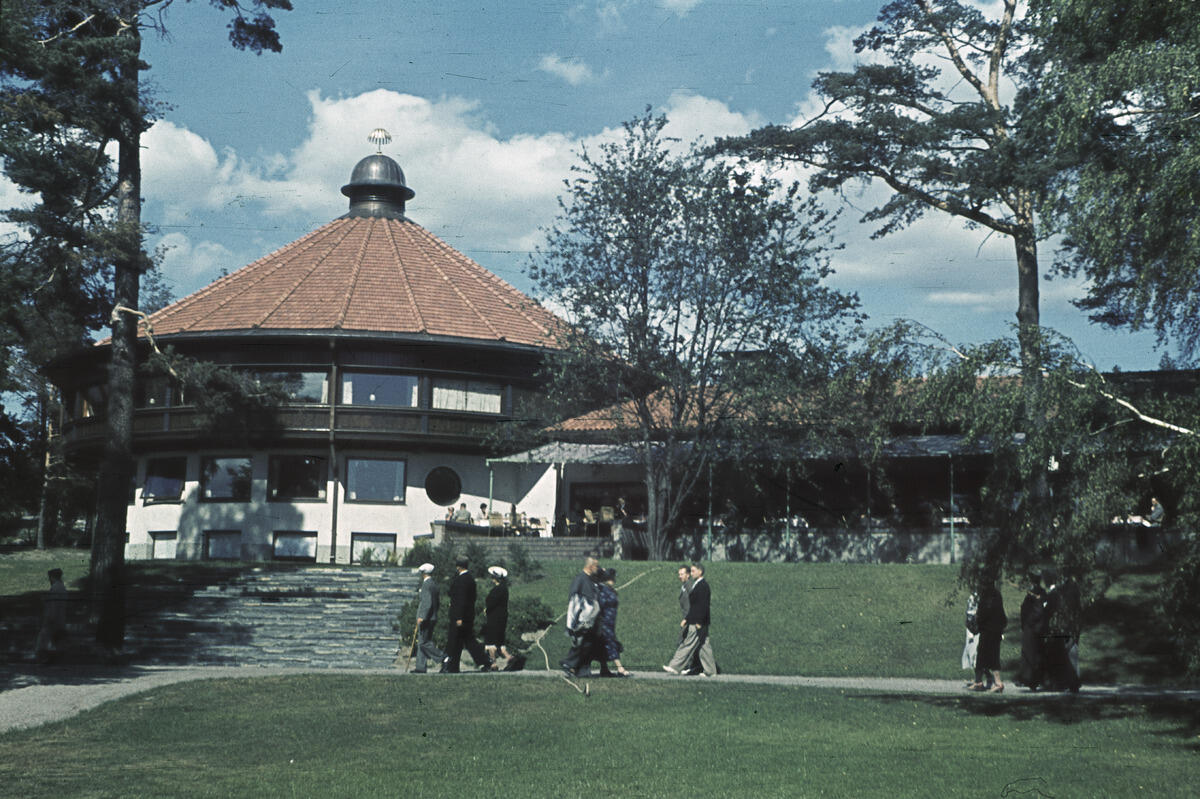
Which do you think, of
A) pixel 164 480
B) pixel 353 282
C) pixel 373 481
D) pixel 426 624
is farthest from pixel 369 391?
pixel 426 624

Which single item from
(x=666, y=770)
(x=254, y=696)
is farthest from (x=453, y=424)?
(x=666, y=770)

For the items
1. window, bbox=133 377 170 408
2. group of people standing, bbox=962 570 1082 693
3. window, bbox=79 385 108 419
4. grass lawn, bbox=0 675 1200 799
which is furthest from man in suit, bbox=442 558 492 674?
window, bbox=79 385 108 419

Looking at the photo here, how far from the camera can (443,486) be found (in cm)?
4238

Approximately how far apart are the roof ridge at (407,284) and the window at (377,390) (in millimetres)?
1913

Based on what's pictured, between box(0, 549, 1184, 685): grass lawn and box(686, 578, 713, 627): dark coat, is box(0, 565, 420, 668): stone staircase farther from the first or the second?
box(686, 578, 713, 627): dark coat

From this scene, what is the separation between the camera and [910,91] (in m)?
30.8

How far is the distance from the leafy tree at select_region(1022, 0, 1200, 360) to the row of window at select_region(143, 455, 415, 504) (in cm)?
2922

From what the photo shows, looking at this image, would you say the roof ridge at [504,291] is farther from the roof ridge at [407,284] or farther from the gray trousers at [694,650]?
the gray trousers at [694,650]

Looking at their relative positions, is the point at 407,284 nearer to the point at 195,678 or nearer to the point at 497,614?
the point at 497,614

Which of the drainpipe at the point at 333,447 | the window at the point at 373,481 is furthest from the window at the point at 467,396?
the drainpipe at the point at 333,447

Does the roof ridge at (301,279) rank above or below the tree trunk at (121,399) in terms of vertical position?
above

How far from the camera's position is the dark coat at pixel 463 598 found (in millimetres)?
19078

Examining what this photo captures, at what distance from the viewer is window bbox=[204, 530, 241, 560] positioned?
41.1 metres

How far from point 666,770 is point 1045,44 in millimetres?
12390
